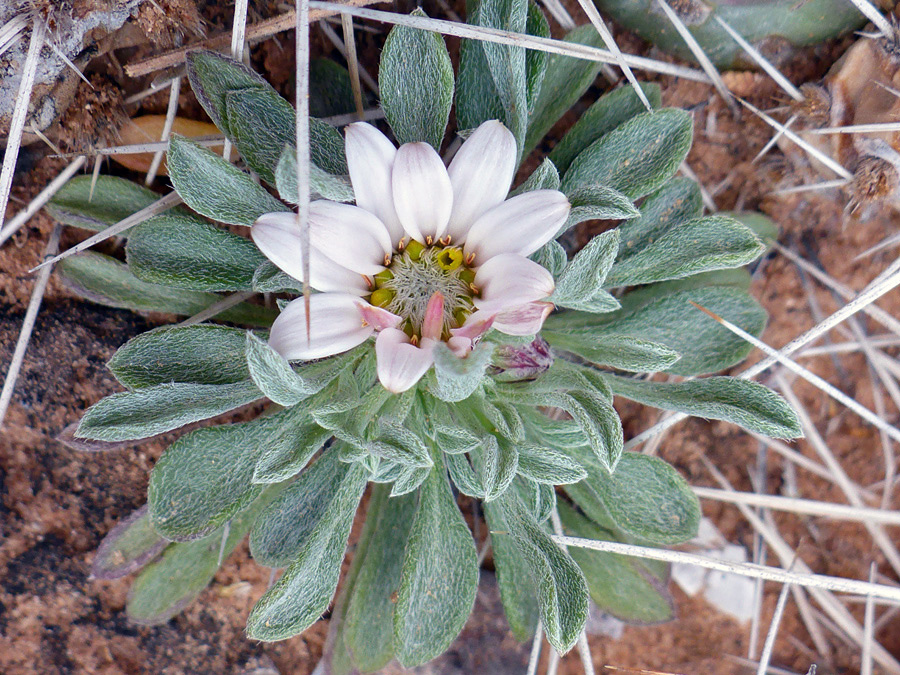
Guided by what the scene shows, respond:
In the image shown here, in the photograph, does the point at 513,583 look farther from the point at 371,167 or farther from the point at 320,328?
the point at 371,167

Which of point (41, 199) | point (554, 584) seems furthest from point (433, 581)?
point (41, 199)

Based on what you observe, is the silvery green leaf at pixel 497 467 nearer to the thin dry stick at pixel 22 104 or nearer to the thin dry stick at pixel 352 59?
the thin dry stick at pixel 352 59

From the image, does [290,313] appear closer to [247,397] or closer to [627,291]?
[247,397]

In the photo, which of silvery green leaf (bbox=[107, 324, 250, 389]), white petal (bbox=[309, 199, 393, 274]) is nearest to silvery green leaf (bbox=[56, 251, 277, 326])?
silvery green leaf (bbox=[107, 324, 250, 389])

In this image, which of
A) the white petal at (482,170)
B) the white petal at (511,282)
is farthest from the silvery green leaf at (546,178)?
the white petal at (511,282)

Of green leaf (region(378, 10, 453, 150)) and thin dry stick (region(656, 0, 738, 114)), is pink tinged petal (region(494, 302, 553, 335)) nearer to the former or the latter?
green leaf (region(378, 10, 453, 150))

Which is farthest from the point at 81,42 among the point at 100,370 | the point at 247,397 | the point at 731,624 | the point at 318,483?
the point at 731,624
